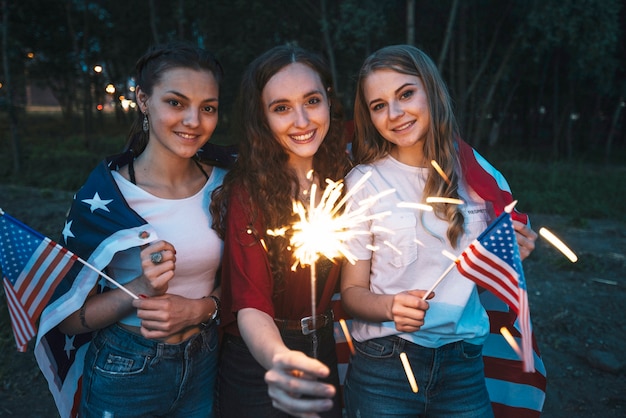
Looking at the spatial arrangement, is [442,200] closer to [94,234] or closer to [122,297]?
[122,297]

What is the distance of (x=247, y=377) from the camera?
260 centimetres

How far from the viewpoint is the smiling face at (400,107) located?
255 centimetres

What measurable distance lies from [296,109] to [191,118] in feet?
1.81

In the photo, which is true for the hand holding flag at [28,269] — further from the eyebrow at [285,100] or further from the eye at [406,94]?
the eye at [406,94]

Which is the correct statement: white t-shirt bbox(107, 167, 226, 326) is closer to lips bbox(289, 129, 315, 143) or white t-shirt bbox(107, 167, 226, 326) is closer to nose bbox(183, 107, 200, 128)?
nose bbox(183, 107, 200, 128)

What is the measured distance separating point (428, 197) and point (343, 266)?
0.56m

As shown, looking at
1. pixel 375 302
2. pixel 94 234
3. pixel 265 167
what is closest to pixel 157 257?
pixel 94 234

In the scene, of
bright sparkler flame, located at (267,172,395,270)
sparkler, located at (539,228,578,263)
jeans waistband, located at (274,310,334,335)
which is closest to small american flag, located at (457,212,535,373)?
sparkler, located at (539,228,578,263)

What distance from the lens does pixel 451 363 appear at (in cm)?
245

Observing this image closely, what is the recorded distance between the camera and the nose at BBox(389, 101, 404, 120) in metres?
2.53

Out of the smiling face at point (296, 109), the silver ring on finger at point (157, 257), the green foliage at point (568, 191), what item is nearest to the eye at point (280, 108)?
the smiling face at point (296, 109)

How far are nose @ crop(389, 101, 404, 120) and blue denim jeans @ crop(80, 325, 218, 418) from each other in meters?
1.50

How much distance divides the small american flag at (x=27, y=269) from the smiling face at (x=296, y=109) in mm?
1251

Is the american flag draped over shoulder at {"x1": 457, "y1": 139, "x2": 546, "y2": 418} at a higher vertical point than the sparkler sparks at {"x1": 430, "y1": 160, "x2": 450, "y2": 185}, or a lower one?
lower
